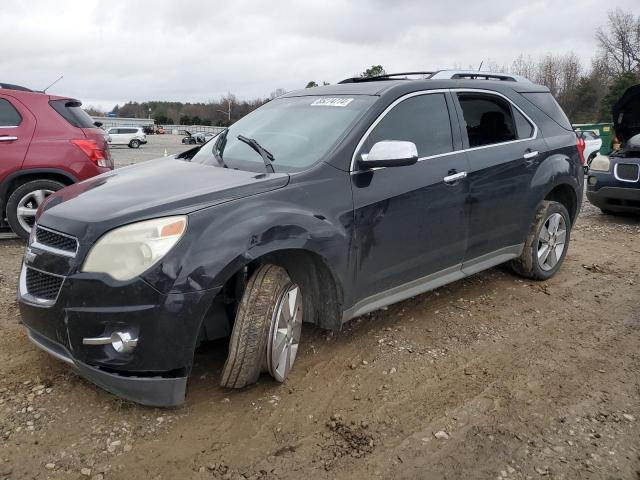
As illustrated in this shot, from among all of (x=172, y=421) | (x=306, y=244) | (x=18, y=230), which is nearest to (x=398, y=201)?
(x=306, y=244)

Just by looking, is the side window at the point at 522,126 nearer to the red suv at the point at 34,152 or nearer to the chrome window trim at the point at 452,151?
the chrome window trim at the point at 452,151

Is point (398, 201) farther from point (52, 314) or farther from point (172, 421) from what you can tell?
point (52, 314)

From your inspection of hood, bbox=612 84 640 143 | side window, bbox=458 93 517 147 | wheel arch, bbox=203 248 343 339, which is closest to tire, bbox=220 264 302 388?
wheel arch, bbox=203 248 343 339

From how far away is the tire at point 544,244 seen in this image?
459 centimetres

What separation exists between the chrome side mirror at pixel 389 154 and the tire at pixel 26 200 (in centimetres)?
447

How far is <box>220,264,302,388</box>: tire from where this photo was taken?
8.82 feet

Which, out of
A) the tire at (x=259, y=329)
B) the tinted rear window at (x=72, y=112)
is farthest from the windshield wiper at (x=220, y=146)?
the tinted rear window at (x=72, y=112)

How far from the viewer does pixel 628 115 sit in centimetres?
883

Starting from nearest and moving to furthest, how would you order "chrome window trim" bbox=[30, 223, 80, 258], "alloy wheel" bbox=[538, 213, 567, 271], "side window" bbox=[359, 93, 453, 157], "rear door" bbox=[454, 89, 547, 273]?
"chrome window trim" bbox=[30, 223, 80, 258], "side window" bbox=[359, 93, 453, 157], "rear door" bbox=[454, 89, 547, 273], "alloy wheel" bbox=[538, 213, 567, 271]

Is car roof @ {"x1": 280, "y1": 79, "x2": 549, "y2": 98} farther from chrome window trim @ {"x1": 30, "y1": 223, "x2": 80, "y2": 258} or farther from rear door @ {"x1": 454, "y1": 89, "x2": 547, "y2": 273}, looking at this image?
chrome window trim @ {"x1": 30, "y1": 223, "x2": 80, "y2": 258}

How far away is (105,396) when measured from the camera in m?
2.89

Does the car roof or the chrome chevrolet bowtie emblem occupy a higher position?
the car roof

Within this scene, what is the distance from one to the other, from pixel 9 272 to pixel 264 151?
10.7ft

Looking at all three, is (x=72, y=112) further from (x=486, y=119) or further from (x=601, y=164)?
(x=601, y=164)
